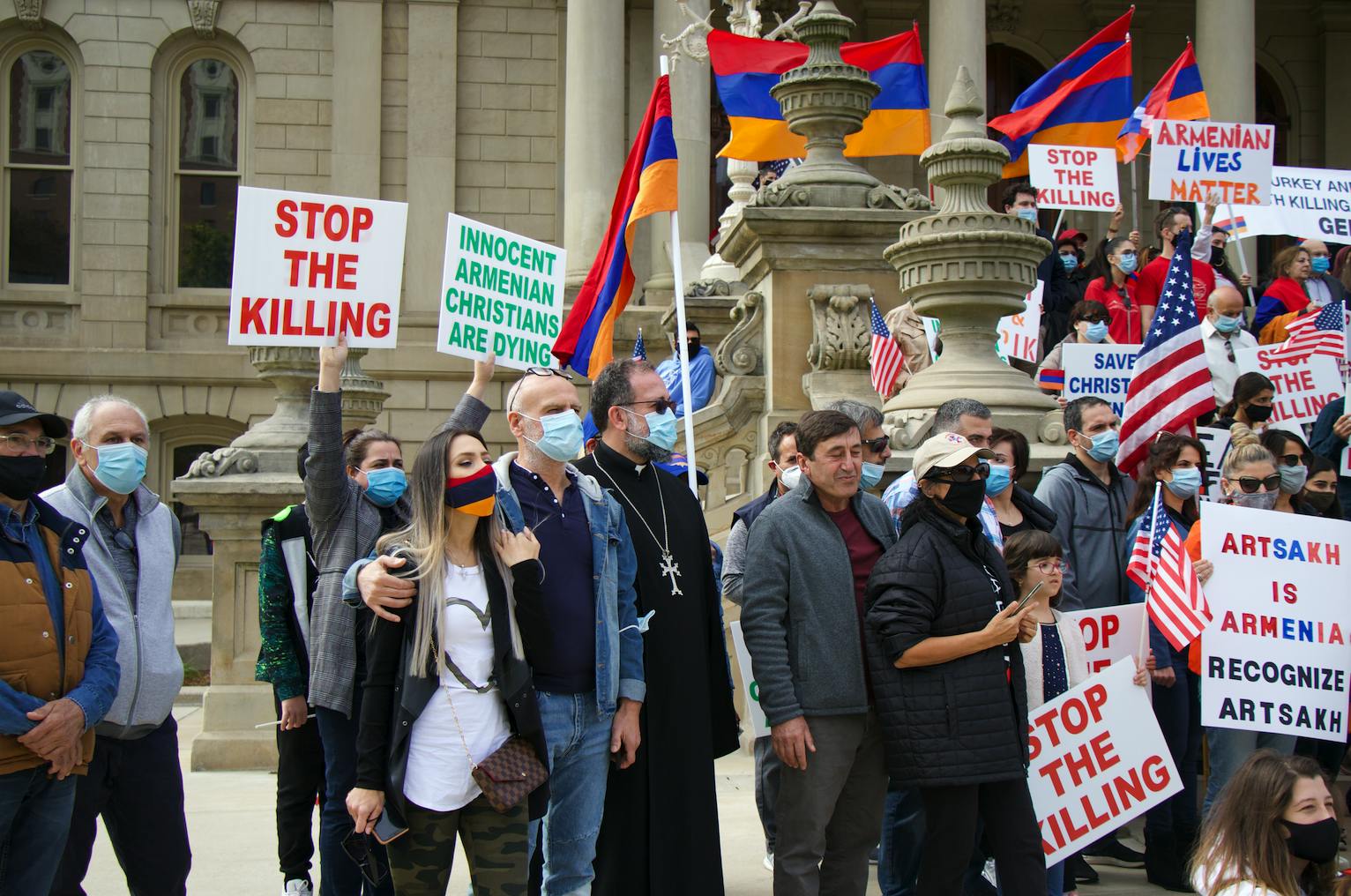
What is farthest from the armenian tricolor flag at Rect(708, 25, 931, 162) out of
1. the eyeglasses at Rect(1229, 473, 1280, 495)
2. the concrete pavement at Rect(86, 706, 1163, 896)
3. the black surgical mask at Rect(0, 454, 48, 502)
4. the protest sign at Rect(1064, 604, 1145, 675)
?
the black surgical mask at Rect(0, 454, 48, 502)

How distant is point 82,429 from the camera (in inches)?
207

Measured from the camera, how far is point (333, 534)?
581 centimetres

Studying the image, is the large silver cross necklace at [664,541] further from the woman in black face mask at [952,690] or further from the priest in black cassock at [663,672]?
the woman in black face mask at [952,690]

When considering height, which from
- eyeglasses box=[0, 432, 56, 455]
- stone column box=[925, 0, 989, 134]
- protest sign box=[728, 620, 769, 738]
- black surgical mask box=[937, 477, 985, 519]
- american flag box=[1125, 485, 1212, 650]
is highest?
stone column box=[925, 0, 989, 134]

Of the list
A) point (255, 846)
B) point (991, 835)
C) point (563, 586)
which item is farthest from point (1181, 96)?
point (563, 586)

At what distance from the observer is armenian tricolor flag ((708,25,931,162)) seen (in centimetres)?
1250

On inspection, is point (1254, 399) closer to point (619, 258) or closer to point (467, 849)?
point (619, 258)

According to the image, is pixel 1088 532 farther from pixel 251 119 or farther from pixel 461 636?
pixel 251 119

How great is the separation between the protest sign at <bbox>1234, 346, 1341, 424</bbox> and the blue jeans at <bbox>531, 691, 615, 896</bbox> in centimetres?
578

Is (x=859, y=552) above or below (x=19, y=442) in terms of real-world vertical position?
below

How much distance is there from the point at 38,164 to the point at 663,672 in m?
21.4

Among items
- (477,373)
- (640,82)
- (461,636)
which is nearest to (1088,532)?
(477,373)

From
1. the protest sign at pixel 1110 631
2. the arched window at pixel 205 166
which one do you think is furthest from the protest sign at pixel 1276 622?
the arched window at pixel 205 166

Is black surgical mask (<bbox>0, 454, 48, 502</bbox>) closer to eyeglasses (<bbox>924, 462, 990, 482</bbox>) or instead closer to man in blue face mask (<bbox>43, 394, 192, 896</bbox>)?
man in blue face mask (<bbox>43, 394, 192, 896</bbox>)
